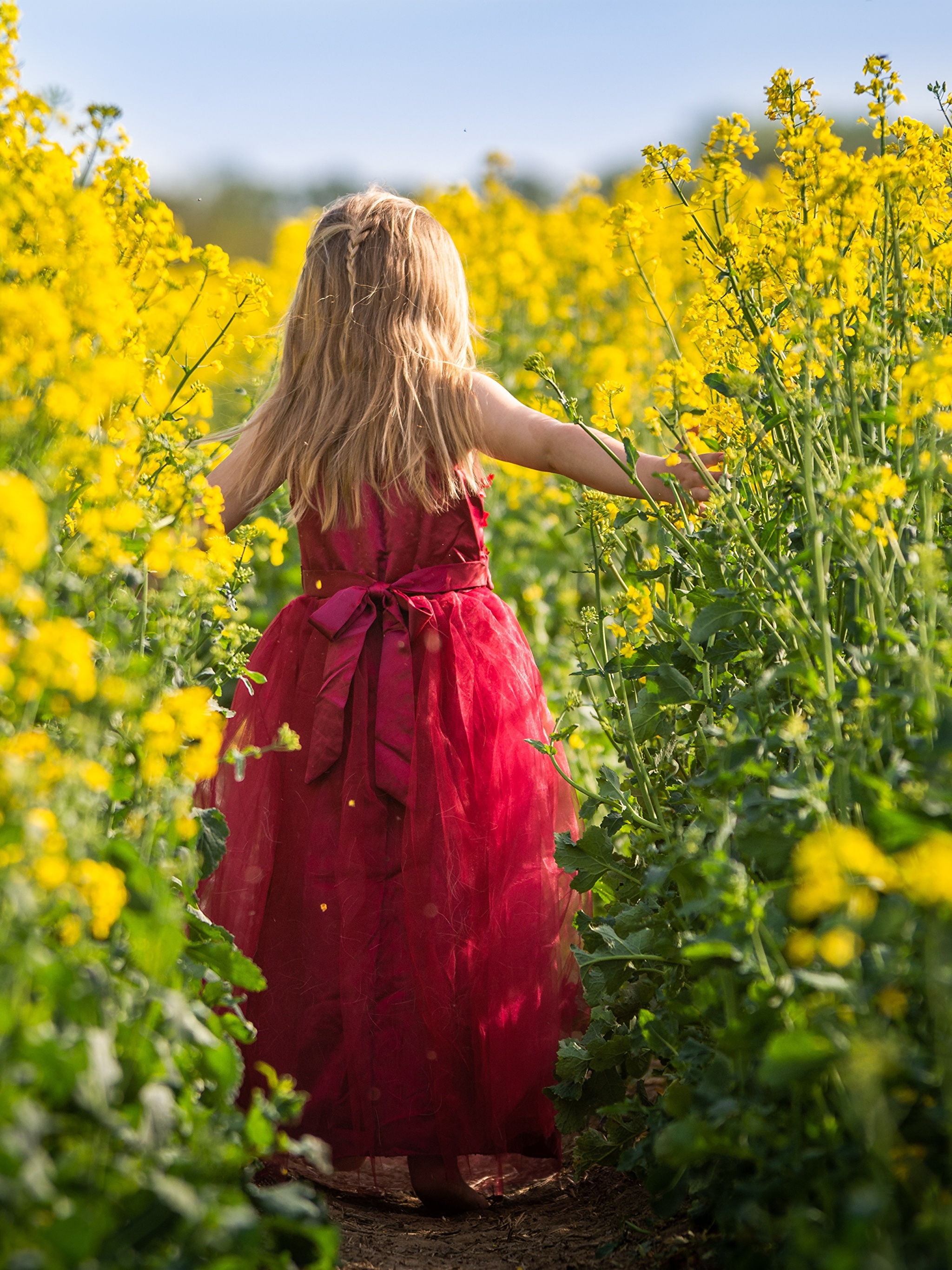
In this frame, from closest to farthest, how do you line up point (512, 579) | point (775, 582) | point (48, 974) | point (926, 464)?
point (48, 974)
point (926, 464)
point (775, 582)
point (512, 579)

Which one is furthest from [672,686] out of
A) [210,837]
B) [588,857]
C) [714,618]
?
[210,837]

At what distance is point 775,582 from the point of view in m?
1.77

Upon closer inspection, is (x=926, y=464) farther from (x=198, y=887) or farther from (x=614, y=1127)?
(x=198, y=887)

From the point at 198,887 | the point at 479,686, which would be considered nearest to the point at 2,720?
the point at 198,887

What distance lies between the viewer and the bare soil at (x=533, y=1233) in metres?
1.80

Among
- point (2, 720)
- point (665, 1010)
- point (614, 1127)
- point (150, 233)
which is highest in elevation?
point (150, 233)

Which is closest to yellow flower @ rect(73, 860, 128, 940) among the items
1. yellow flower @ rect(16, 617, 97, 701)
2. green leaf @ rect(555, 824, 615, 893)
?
yellow flower @ rect(16, 617, 97, 701)

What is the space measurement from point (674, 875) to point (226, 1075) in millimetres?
688

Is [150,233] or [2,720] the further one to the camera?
[150,233]

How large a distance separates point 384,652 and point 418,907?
1.74 feet

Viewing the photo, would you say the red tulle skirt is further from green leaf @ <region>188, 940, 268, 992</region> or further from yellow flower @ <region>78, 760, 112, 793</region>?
yellow flower @ <region>78, 760, 112, 793</region>

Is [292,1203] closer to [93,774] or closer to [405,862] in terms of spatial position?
[93,774]

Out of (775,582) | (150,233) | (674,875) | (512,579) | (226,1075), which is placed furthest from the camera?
(512,579)

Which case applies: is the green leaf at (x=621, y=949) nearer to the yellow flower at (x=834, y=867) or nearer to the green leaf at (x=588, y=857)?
the green leaf at (x=588, y=857)
